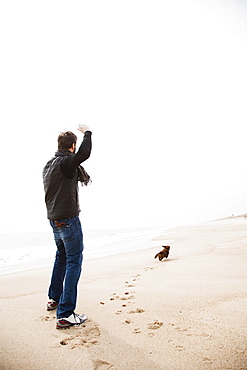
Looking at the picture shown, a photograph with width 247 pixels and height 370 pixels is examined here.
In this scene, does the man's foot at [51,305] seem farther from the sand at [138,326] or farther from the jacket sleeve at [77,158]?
the jacket sleeve at [77,158]

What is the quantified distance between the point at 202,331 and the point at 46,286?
10.1ft

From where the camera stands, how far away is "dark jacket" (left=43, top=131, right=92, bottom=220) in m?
2.83

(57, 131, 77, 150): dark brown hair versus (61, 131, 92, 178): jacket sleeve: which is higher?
(57, 131, 77, 150): dark brown hair

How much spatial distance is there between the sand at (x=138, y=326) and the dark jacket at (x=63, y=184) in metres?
1.23

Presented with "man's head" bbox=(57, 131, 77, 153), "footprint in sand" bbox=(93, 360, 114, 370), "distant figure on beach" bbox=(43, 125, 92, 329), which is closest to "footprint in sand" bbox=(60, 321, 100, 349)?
"distant figure on beach" bbox=(43, 125, 92, 329)

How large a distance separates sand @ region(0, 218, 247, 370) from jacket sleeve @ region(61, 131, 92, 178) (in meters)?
1.70

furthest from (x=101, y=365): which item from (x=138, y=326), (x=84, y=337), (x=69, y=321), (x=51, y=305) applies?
(x=51, y=305)

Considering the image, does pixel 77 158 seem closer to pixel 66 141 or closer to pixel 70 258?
pixel 66 141

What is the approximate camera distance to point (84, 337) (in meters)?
2.36

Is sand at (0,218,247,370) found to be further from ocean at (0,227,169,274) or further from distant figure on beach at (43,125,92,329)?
ocean at (0,227,169,274)

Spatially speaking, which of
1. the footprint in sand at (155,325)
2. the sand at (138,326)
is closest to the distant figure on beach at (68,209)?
the sand at (138,326)

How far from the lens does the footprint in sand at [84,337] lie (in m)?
2.25

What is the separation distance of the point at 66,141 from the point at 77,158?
472 mm

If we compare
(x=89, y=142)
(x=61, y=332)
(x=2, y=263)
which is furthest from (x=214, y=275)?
(x=2, y=263)
